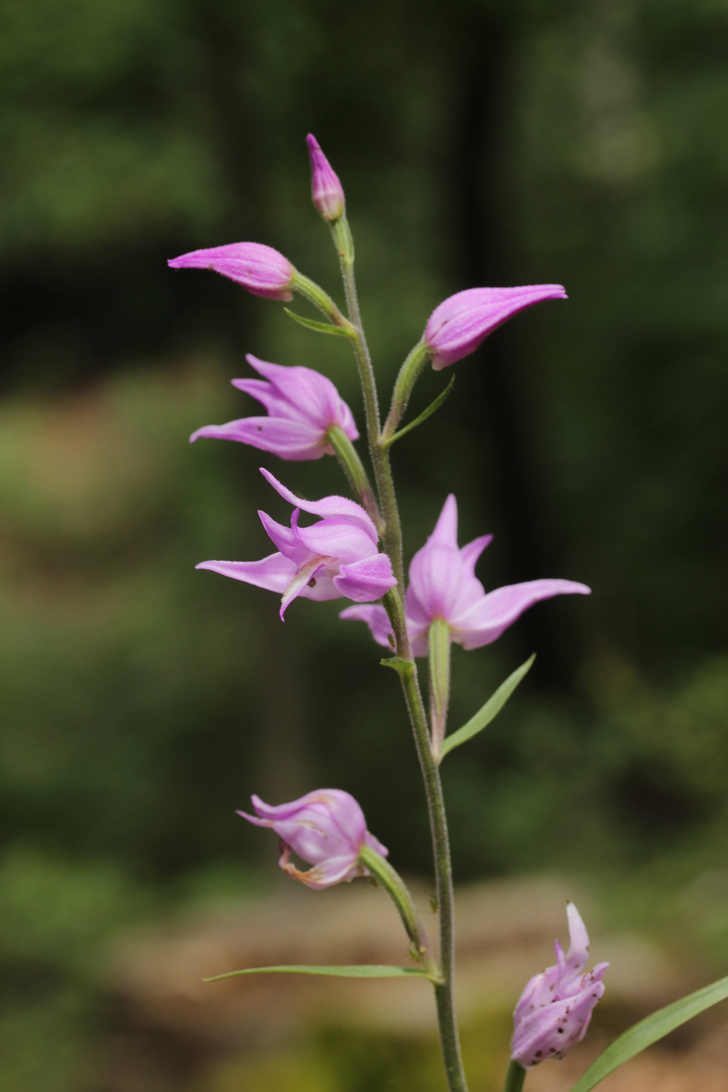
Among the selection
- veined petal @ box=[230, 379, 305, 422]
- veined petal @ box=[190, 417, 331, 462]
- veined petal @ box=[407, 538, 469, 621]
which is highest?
veined petal @ box=[230, 379, 305, 422]

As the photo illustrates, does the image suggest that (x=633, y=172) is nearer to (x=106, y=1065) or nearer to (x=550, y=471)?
(x=550, y=471)

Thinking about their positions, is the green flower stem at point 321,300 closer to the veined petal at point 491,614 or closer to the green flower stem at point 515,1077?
the veined petal at point 491,614

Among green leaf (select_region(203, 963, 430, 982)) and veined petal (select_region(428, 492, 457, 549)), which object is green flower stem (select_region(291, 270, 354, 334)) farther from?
green leaf (select_region(203, 963, 430, 982))

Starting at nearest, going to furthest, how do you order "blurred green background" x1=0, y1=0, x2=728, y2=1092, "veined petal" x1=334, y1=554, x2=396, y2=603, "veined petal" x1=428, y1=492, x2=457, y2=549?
1. "veined petal" x1=334, y1=554, x2=396, y2=603
2. "veined petal" x1=428, y1=492, x2=457, y2=549
3. "blurred green background" x1=0, y1=0, x2=728, y2=1092

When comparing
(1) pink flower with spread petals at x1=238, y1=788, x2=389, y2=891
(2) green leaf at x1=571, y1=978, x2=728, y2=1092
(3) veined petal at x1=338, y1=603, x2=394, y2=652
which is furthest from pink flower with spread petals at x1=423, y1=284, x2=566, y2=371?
(2) green leaf at x1=571, y1=978, x2=728, y2=1092

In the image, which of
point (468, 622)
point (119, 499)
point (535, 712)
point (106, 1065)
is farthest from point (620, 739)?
point (119, 499)

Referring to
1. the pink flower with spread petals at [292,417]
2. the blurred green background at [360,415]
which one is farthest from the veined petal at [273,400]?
the blurred green background at [360,415]

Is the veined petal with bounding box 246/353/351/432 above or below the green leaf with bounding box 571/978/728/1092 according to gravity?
above

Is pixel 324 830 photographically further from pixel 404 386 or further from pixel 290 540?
pixel 404 386
